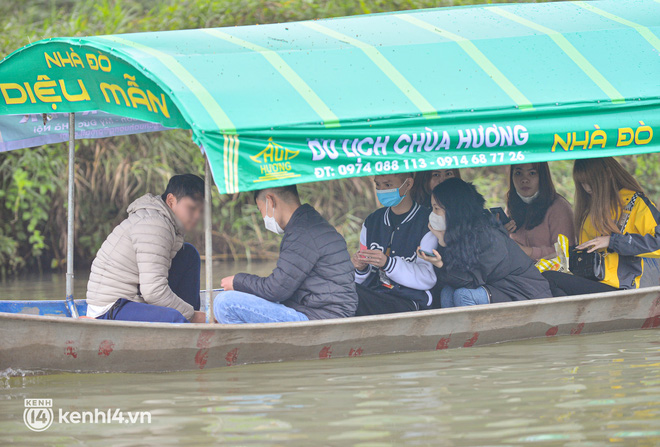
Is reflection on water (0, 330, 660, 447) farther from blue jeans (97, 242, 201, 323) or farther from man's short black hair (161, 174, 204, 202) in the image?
man's short black hair (161, 174, 204, 202)

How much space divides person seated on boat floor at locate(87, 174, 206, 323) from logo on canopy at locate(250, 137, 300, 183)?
34.8 inches

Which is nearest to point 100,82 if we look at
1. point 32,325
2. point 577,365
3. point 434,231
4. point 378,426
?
point 32,325

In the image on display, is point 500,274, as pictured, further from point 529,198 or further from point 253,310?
point 253,310

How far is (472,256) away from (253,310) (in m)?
1.58

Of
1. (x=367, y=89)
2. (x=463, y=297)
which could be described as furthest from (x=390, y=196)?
(x=367, y=89)

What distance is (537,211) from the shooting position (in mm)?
7617

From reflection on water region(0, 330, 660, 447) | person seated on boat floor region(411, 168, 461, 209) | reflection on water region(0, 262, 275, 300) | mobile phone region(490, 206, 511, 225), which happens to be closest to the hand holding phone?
reflection on water region(0, 330, 660, 447)

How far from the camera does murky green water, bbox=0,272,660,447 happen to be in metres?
4.33

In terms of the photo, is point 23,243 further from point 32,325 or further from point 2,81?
point 32,325

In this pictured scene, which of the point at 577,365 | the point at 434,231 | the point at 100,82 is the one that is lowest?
the point at 577,365

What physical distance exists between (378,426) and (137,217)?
88.8 inches

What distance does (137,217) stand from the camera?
583cm

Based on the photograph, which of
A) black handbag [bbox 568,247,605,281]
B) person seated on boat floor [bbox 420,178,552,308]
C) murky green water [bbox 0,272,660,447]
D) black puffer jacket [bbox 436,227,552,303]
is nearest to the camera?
murky green water [bbox 0,272,660,447]

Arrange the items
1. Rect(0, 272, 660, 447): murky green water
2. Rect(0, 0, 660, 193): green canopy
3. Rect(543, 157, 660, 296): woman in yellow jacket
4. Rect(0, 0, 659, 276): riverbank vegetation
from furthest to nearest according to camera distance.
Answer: Rect(0, 0, 659, 276): riverbank vegetation < Rect(543, 157, 660, 296): woman in yellow jacket < Rect(0, 0, 660, 193): green canopy < Rect(0, 272, 660, 447): murky green water
